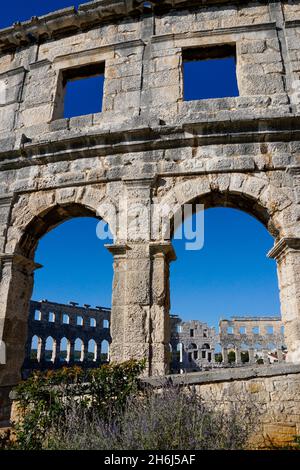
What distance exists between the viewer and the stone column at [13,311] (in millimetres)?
6156

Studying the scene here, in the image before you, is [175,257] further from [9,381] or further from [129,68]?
[129,68]

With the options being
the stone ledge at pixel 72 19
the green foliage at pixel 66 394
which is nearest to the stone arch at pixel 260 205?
the green foliage at pixel 66 394

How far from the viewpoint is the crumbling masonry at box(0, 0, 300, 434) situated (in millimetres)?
5672

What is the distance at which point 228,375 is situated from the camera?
429 cm

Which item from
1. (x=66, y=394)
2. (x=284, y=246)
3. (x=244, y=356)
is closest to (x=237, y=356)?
(x=244, y=356)

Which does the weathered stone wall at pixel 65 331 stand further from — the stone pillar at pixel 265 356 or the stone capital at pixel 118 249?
the stone capital at pixel 118 249

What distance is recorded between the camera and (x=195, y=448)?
119 inches

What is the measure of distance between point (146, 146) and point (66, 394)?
4195 mm

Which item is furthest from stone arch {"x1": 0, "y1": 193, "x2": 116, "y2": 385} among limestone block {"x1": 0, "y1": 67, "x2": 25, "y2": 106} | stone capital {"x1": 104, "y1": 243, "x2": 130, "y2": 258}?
limestone block {"x1": 0, "y1": 67, "x2": 25, "y2": 106}

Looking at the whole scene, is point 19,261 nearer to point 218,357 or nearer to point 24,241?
point 24,241

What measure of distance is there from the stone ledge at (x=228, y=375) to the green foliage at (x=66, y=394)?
312 mm

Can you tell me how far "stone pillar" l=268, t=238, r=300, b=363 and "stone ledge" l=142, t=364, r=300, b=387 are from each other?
0.90 m

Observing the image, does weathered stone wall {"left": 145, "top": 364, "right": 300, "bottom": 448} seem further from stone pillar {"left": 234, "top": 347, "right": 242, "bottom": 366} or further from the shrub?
stone pillar {"left": 234, "top": 347, "right": 242, "bottom": 366}
